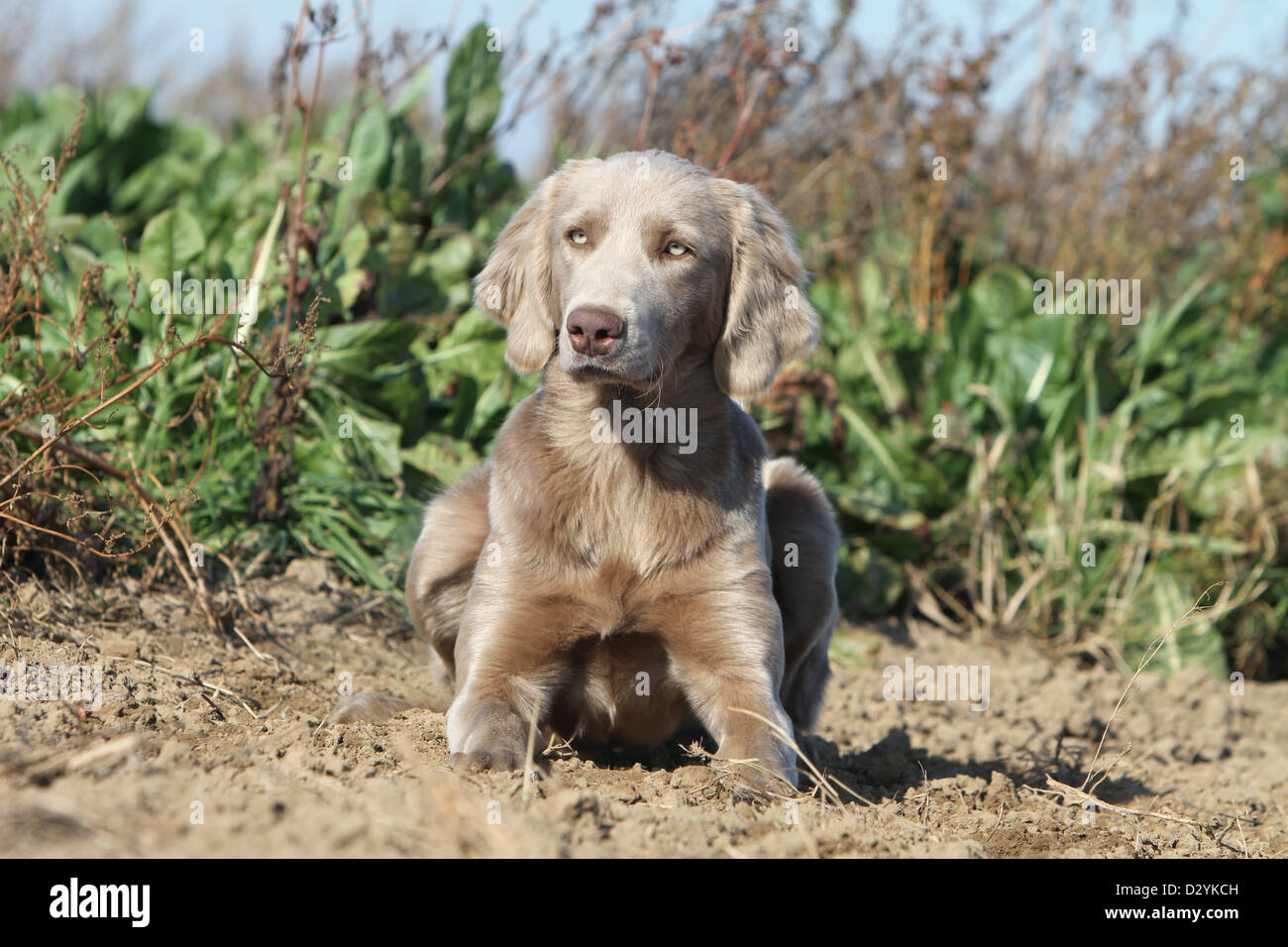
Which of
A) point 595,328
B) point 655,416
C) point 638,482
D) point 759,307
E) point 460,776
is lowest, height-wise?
point 460,776

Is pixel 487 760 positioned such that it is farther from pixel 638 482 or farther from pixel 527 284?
pixel 527 284

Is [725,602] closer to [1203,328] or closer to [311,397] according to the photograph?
[311,397]

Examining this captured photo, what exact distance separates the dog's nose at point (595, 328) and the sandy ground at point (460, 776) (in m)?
1.08

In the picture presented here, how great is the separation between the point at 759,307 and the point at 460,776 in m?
1.65

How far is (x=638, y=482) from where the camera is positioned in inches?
139

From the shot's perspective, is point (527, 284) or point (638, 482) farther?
point (527, 284)

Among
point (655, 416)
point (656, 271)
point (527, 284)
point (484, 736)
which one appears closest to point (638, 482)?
point (655, 416)

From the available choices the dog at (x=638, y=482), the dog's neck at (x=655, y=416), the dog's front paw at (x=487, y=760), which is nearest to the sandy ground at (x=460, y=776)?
the dog's front paw at (x=487, y=760)

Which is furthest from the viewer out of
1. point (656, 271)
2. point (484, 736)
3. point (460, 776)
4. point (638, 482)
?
point (638, 482)

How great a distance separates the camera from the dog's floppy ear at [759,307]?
3578 mm

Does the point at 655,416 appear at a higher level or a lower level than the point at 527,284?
lower

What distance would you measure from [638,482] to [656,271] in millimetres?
614

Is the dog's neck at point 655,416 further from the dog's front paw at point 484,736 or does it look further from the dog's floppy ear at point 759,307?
the dog's front paw at point 484,736

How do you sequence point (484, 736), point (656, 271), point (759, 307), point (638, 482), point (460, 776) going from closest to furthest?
point (460, 776) < point (484, 736) < point (656, 271) < point (638, 482) < point (759, 307)
